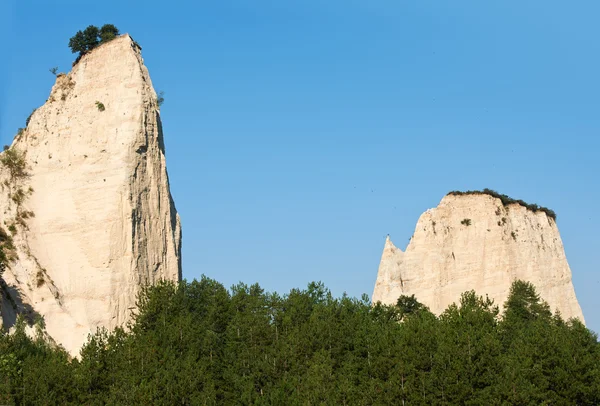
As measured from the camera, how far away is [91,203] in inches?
3086

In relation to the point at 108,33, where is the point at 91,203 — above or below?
below

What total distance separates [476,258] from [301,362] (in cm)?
3892

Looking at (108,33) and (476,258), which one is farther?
(476,258)

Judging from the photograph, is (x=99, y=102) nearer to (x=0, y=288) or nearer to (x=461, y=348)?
(x=0, y=288)

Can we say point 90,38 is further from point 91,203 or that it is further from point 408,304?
point 408,304

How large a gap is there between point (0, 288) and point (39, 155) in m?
17.3

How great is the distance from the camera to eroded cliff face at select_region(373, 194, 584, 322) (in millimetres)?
98000

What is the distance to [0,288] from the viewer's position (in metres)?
68.1

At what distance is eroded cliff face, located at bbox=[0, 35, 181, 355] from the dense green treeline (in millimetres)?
3927

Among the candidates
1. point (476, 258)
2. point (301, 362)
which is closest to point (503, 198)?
point (476, 258)

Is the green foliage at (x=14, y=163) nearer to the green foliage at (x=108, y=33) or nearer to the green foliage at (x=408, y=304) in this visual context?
the green foliage at (x=108, y=33)

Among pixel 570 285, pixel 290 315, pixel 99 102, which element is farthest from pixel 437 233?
pixel 99 102

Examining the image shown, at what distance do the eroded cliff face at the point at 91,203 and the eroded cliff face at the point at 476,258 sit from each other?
3033 centimetres

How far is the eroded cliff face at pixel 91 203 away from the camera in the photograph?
73.9 metres
